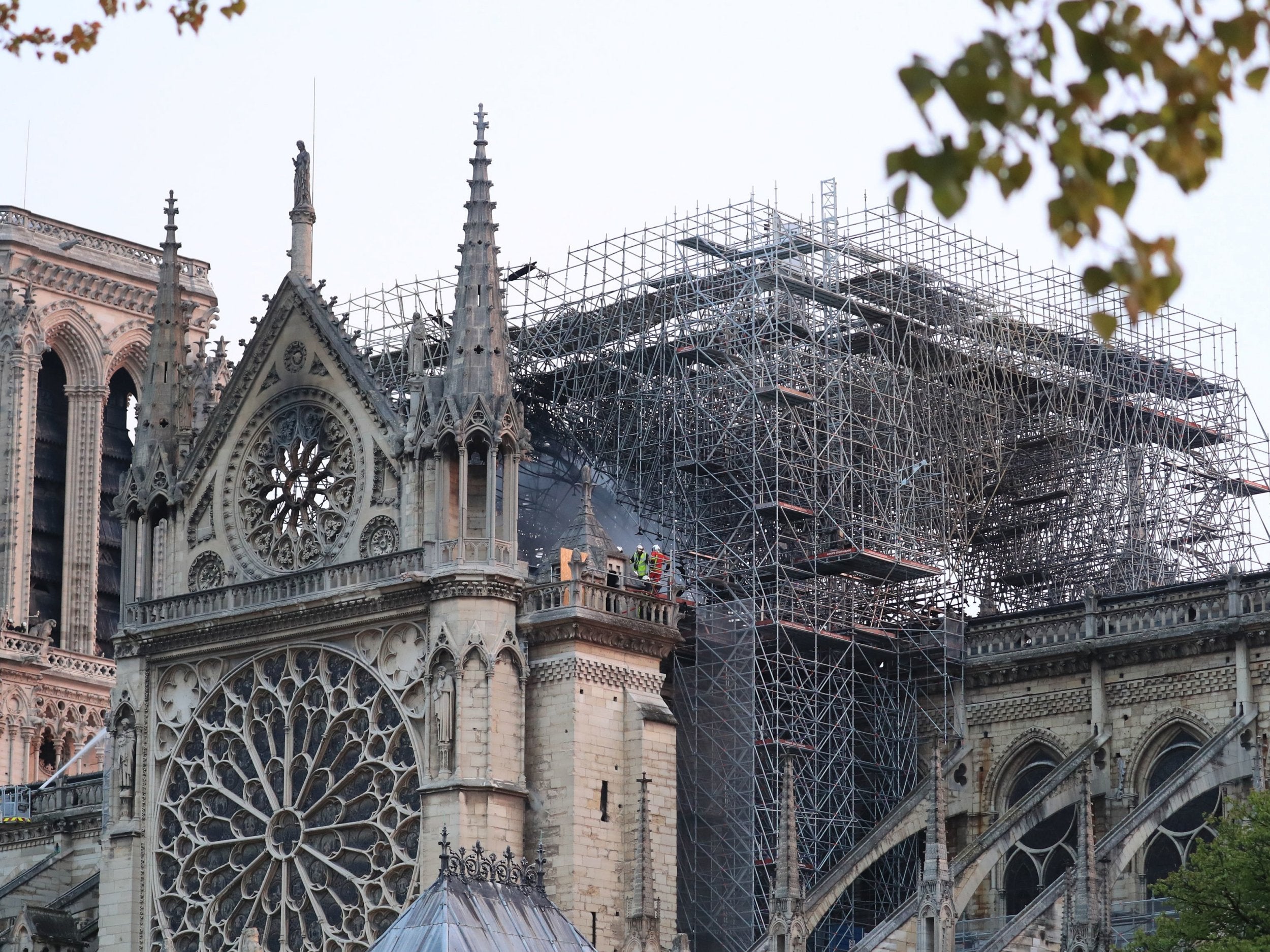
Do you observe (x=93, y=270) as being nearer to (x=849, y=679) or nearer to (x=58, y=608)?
(x=58, y=608)

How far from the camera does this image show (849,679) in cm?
4478

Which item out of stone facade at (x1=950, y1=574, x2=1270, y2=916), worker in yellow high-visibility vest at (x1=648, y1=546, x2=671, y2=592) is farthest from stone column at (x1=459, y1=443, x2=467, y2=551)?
stone facade at (x1=950, y1=574, x2=1270, y2=916)

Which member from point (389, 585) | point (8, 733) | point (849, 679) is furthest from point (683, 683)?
point (8, 733)

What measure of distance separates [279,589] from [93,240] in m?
29.0

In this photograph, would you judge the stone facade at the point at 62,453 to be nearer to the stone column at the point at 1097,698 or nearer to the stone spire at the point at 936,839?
the stone column at the point at 1097,698

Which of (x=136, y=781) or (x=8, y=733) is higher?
(x=8, y=733)

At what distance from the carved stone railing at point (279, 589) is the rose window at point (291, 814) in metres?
1.05

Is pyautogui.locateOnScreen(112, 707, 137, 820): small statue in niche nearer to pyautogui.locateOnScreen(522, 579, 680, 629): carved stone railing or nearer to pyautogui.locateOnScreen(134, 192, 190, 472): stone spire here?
pyautogui.locateOnScreen(134, 192, 190, 472): stone spire

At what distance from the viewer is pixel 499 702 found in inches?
1608

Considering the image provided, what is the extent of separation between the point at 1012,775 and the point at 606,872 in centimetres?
802

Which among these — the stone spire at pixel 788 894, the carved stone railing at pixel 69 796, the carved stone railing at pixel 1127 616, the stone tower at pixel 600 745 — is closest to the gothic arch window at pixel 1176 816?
the carved stone railing at pixel 1127 616

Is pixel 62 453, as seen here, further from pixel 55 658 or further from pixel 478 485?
pixel 478 485

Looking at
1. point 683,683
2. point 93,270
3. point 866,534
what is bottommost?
point 683,683

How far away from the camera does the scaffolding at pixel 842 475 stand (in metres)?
43.6
